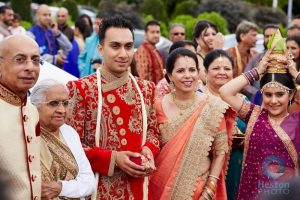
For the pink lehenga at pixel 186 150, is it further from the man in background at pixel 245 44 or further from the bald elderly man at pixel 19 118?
the man in background at pixel 245 44

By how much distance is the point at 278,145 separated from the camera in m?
Answer: 5.30

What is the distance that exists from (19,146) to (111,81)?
3.38 feet

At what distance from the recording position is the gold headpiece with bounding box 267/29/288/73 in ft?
17.6

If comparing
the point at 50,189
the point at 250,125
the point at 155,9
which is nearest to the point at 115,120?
the point at 50,189

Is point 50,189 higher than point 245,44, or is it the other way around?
point 245,44

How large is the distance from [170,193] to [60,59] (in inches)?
212

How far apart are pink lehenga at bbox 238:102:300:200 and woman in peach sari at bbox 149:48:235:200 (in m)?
0.21

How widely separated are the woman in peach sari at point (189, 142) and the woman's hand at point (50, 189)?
1.14 metres

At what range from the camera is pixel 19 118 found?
3908 mm

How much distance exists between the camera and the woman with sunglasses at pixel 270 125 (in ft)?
17.4

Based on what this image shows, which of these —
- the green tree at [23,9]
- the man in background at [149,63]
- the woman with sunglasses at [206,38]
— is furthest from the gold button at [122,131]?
the green tree at [23,9]

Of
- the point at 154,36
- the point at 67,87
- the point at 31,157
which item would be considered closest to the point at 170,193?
the point at 67,87

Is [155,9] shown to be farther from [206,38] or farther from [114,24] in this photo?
[114,24]

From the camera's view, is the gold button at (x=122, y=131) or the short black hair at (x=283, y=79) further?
the short black hair at (x=283, y=79)
